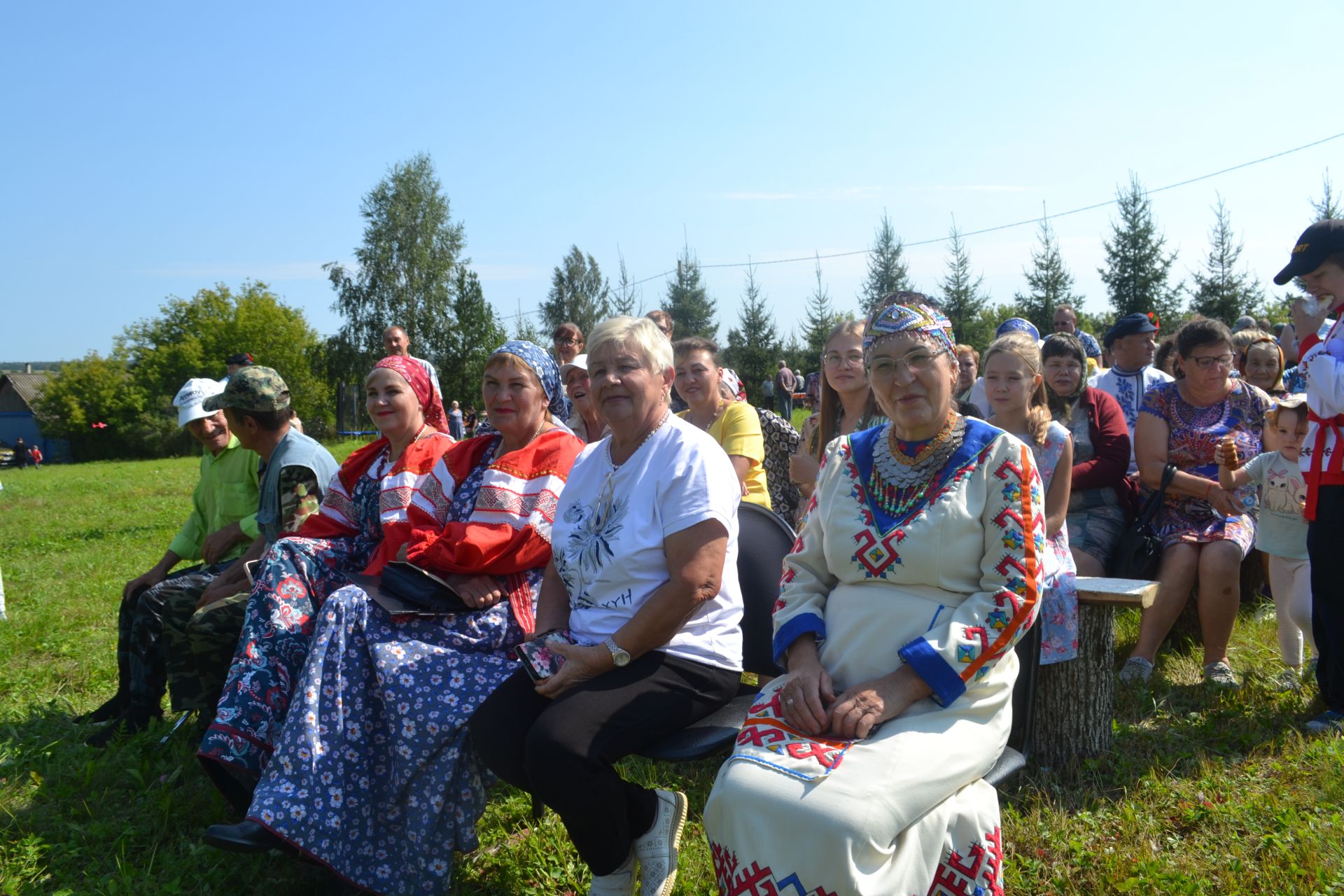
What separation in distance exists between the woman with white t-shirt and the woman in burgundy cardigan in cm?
246

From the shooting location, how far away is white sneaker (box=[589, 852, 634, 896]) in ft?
8.27

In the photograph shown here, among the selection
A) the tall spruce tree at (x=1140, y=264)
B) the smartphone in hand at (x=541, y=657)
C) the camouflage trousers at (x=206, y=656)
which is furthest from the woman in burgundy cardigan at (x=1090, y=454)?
the tall spruce tree at (x=1140, y=264)

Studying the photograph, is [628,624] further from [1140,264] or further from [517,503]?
[1140,264]

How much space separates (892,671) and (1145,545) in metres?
2.58

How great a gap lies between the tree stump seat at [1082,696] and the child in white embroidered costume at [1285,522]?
1.03 meters

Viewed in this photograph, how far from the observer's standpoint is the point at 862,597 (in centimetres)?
242

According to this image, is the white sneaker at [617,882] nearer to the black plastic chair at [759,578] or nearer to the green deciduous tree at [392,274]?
the black plastic chair at [759,578]

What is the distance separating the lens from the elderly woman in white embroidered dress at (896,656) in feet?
6.47

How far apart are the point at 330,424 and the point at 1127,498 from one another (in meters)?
58.3

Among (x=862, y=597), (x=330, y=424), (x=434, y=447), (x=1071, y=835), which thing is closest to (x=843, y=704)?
(x=862, y=597)

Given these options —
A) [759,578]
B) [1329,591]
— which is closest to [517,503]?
[759,578]

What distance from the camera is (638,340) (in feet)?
9.44

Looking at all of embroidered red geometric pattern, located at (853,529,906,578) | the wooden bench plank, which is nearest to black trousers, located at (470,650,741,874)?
embroidered red geometric pattern, located at (853,529,906,578)

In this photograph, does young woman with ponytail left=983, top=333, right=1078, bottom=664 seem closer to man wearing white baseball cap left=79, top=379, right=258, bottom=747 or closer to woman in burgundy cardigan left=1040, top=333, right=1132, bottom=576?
woman in burgundy cardigan left=1040, top=333, right=1132, bottom=576
